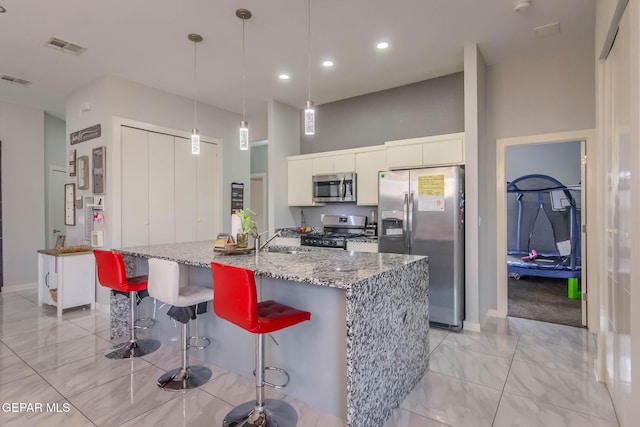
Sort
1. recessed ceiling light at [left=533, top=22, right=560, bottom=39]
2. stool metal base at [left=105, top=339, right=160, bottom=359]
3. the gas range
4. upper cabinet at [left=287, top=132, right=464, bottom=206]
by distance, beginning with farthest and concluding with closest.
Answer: the gas range
upper cabinet at [left=287, top=132, right=464, bottom=206]
recessed ceiling light at [left=533, top=22, right=560, bottom=39]
stool metal base at [left=105, top=339, right=160, bottom=359]

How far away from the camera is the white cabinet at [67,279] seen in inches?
164

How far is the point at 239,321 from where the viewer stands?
1856 millimetres

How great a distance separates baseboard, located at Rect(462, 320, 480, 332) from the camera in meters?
3.56

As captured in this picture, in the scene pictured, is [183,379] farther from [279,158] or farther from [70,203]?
[70,203]

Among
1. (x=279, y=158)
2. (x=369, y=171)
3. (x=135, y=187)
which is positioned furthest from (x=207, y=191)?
(x=369, y=171)

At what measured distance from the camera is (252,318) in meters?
1.78

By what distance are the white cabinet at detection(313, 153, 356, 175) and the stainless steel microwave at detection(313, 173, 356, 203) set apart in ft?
0.27

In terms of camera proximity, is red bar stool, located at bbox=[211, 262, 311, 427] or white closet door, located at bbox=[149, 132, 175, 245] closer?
red bar stool, located at bbox=[211, 262, 311, 427]

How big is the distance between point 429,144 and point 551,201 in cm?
370

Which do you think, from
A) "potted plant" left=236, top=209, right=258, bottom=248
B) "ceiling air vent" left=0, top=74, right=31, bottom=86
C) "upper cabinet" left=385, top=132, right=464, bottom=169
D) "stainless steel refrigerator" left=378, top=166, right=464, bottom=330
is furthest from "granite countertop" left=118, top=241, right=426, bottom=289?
"ceiling air vent" left=0, top=74, right=31, bottom=86

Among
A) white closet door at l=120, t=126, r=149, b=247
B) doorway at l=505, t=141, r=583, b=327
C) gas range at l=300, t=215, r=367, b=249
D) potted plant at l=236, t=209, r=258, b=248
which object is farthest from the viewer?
doorway at l=505, t=141, r=583, b=327

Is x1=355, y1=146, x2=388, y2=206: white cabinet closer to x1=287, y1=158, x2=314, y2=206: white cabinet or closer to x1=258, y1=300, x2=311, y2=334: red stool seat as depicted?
x1=287, y1=158, x2=314, y2=206: white cabinet

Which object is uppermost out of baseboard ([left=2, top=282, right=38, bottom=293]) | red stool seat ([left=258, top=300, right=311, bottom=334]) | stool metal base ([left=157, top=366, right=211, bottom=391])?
red stool seat ([left=258, top=300, right=311, bottom=334])

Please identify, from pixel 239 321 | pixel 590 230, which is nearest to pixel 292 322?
pixel 239 321
